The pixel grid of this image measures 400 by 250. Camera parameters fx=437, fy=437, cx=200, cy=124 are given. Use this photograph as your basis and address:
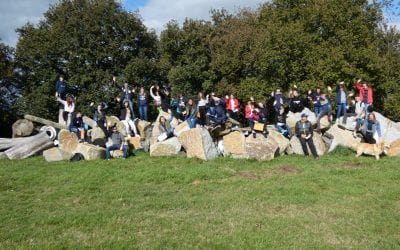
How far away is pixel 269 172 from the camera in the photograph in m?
16.4

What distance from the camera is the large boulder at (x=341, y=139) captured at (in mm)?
20359

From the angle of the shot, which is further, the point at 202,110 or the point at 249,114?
the point at 202,110

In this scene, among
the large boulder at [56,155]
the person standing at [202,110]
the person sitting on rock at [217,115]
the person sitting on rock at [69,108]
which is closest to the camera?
the large boulder at [56,155]

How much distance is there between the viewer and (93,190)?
14078mm

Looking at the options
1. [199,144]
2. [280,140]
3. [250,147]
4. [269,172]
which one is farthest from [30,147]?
[280,140]

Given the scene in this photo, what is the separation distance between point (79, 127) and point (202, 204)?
12.3 meters

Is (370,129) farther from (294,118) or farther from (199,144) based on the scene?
(199,144)

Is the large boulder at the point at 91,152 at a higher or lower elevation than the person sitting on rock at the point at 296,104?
lower

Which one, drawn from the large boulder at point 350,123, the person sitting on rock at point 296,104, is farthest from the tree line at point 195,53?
the large boulder at point 350,123

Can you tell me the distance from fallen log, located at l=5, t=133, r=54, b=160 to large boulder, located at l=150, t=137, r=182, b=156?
581 centimetres

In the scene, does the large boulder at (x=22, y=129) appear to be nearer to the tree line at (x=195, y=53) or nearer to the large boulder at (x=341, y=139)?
the tree line at (x=195, y=53)

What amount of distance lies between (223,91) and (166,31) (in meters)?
6.88

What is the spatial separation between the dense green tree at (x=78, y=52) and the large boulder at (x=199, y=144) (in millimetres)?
16520

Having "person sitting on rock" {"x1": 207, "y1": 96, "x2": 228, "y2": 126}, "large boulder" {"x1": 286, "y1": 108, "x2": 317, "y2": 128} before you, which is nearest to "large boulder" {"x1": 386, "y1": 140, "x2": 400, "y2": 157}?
"large boulder" {"x1": 286, "y1": 108, "x2": 317, "y2": 128}
